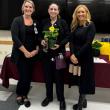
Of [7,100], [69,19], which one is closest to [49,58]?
[7,100]

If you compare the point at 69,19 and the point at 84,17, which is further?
the point at 69,19

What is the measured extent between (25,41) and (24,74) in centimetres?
44

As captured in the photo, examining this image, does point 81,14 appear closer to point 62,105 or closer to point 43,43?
point 43,43

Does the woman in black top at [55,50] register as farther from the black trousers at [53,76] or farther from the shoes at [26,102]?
the shoes at [26,102]

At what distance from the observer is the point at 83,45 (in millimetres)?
2570

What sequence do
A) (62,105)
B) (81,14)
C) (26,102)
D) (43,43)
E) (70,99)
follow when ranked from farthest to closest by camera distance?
(70,99) → (26,102) → (62,105) → (43,43) → (81,14)

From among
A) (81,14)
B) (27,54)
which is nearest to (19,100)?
(27,54)

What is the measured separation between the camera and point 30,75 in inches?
117

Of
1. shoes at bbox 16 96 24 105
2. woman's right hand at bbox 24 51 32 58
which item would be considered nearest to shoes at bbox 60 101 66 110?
shoes at bbox 16 96 24 105

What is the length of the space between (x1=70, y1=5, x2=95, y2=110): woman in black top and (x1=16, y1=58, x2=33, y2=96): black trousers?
1.92ft

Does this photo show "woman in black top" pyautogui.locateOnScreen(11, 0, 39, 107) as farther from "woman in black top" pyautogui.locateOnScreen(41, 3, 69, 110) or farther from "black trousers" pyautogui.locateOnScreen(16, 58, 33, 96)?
"woman in black top" pyautogui.locateOnScreen(41, 3, 69, 110)

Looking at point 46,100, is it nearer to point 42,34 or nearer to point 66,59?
point 66,59

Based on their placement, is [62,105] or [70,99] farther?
[70,99]

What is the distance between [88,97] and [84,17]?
4.14 feet
